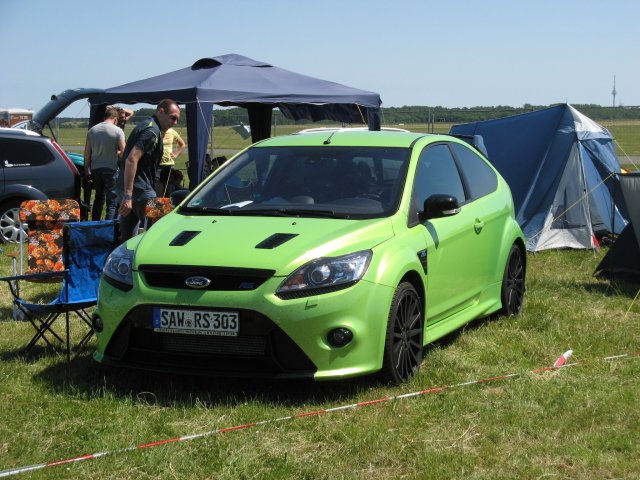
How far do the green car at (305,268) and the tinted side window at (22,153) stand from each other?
271 inches

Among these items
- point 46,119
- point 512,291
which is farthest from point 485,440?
point 46,119

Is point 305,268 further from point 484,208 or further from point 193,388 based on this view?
point 484,208

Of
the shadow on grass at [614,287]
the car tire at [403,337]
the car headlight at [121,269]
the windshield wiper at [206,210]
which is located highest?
the windshield wiper at [206,210]

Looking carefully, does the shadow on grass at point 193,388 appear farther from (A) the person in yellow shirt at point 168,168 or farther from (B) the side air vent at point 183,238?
(A) the person in yellow shirt at point 168,168

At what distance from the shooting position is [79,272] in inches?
277

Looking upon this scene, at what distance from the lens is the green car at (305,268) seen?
5340mm

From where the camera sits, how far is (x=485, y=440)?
16.0 feet

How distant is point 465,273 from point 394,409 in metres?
1.85

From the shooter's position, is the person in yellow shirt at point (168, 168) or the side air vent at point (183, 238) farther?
the person in yellow shirt at point (168, 168)

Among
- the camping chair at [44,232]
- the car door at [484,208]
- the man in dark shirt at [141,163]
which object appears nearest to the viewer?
the car door at [484,208]

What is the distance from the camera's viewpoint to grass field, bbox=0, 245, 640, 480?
14.7 ft

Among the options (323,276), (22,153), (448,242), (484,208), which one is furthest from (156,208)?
(22,153)

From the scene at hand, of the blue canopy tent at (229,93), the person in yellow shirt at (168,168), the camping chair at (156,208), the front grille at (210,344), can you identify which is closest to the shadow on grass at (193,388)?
the front grille at (210,344)

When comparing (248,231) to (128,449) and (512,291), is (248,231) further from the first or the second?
(512,291)
